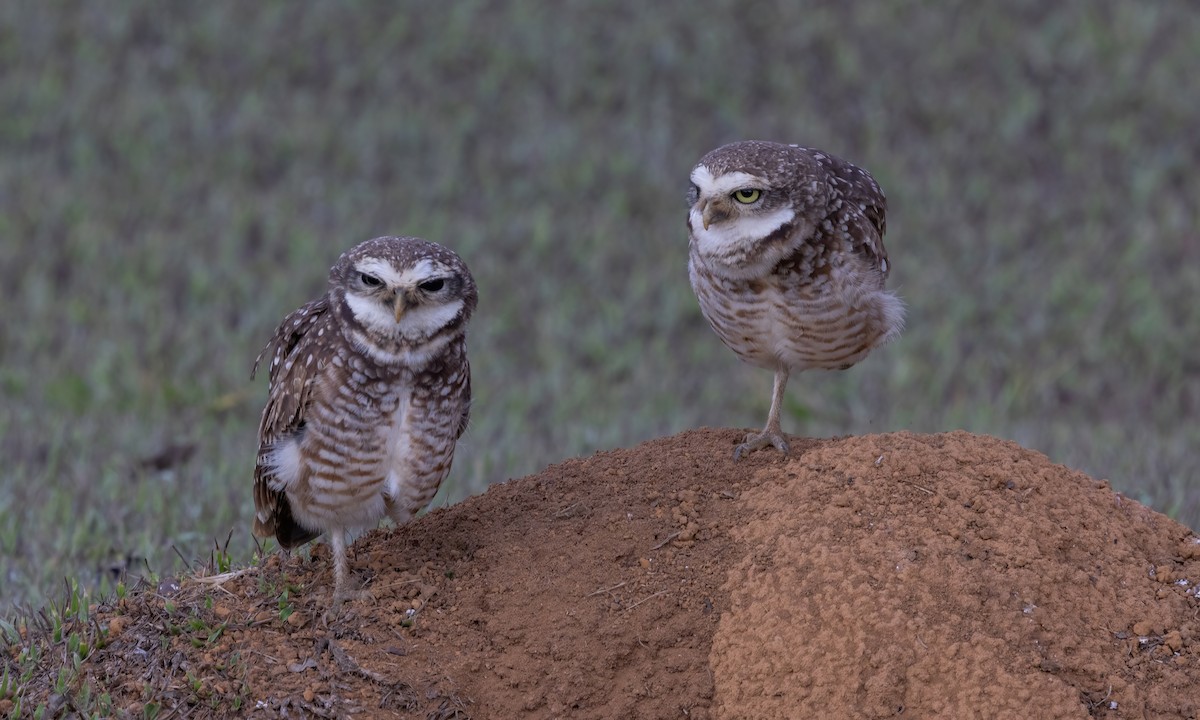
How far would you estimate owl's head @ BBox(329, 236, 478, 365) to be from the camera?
4.80 meters

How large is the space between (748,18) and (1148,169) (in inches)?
157

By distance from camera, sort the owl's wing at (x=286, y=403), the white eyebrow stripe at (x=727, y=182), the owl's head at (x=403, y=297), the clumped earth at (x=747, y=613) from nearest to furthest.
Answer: the clumped earth at (x=747, y=613) < the owl's head at (x=403, y=297) < the owl's wing at (x=286, y=403) < the white eyebrow stripe at (x=727, y=182)

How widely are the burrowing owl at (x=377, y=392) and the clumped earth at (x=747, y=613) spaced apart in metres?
0.30

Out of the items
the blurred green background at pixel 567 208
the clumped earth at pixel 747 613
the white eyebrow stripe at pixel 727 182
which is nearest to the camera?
the clumped earth at pixel 747 613

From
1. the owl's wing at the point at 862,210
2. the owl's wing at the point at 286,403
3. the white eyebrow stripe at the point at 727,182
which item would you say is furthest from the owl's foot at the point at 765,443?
the owl's wing at the point at 286,403

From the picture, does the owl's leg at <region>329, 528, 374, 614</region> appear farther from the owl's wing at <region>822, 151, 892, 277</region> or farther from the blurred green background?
the blurred green background

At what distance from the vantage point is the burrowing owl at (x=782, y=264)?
17.4ft

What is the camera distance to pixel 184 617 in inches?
190

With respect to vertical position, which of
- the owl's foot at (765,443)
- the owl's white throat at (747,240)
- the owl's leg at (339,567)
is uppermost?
the owl's white throat at (747,240)

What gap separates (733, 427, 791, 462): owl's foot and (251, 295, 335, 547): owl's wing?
1514 millimetres

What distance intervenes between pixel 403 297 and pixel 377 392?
34 cm

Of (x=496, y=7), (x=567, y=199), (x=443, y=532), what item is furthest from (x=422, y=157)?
(x=443, y=532)

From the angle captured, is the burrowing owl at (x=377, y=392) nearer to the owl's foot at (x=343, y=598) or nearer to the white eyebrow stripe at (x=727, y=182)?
the owl's foot at (x=343, y=598)

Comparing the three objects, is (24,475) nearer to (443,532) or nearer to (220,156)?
(443,532)
